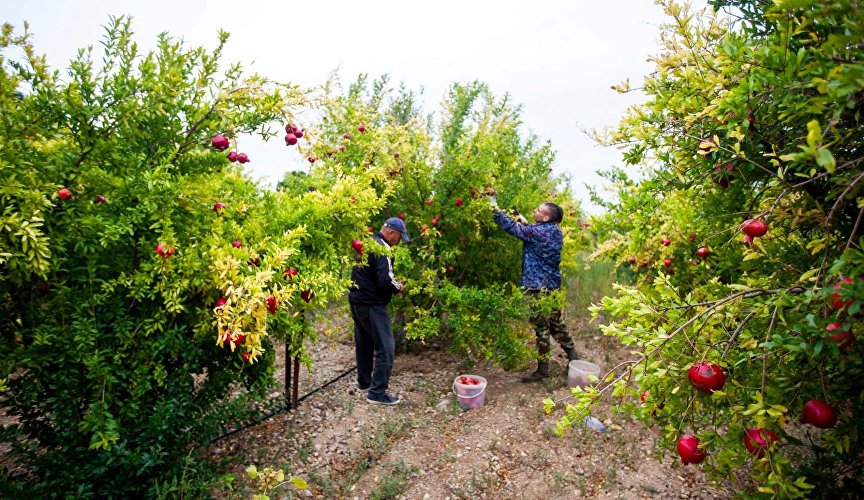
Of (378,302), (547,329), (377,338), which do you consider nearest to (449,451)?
(377,338)

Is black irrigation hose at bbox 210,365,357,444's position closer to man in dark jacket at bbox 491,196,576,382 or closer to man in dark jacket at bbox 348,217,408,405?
man in dark jacket at bbox 348,217,408,405

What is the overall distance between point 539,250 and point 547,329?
869 millimetres

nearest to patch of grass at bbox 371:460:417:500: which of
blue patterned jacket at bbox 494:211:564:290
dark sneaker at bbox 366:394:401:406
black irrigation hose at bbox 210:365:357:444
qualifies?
dark sneaker at bbox 366:394:401:406

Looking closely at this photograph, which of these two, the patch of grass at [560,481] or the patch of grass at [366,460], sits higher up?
the patch of grass at [366,460]

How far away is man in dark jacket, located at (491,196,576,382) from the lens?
465 cm

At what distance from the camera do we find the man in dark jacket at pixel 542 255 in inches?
183

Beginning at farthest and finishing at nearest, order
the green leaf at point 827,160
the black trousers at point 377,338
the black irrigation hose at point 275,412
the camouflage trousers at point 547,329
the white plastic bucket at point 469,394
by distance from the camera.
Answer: the camouflage trousers at point 547,329 < the white plastic bucket at point 469,394 < the black trousers at point 377,338 < the black irrigation hose at point 275,412 < the green leaf at point 827,160

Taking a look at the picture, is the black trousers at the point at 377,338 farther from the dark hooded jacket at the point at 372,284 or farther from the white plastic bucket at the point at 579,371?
the white plastic bucket at the point at 579,371

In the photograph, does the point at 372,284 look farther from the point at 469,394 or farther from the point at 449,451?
the point at 449,451

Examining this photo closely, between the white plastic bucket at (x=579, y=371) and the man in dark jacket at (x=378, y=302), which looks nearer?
the man in dark jacket at (x=378, y=302)

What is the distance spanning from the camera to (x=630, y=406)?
2.05 metres

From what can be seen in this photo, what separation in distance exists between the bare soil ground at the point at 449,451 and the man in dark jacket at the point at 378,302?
0.24 m

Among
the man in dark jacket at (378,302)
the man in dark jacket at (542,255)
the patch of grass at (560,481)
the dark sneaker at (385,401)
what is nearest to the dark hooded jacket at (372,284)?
the man in dark jacket at (378,302)

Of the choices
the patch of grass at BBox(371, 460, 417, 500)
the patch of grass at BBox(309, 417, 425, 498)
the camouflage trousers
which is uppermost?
the camouflage trousers
